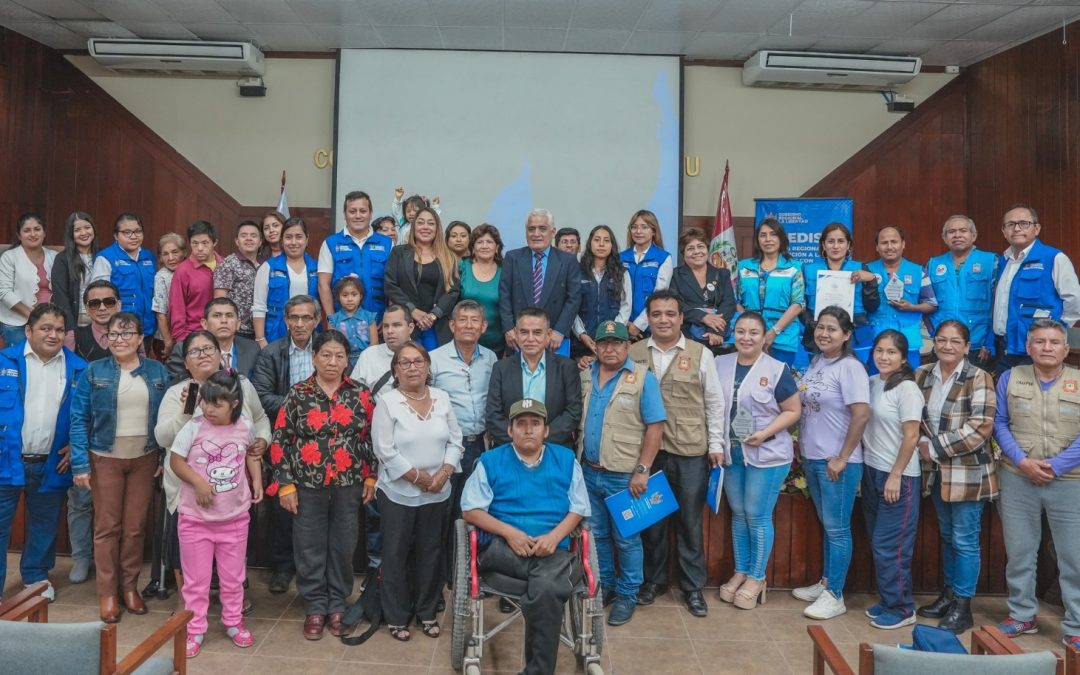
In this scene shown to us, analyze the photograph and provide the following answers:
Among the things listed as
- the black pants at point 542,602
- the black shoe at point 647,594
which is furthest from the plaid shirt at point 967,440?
the black pants at point 542,602

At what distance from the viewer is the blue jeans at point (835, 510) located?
3.82 meters

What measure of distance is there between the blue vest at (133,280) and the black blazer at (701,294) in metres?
3.31

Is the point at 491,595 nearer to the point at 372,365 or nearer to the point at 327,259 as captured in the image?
the point at 372,365

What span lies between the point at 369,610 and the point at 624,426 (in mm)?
1466

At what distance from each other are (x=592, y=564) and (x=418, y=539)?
0.87m

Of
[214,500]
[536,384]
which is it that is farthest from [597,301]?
[214,500]

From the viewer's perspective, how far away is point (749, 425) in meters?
3.86

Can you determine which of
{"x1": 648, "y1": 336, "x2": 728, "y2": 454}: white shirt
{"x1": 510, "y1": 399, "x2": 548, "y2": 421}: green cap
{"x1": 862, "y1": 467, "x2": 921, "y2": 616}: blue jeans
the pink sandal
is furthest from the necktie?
the pink sandal

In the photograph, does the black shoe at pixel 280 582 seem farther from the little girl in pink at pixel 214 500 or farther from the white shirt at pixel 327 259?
the white shirt at pixel 327 259

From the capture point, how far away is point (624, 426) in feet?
12.2

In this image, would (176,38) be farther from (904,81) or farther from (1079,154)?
(1079,154)

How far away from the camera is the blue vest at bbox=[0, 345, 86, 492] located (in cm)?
353

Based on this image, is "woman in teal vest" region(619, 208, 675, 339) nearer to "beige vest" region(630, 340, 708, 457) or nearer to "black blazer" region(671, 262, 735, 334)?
"black blazer" region(671, 262, 735, 334)

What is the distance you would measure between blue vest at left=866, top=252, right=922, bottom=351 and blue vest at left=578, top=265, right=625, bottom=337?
1674 mm
